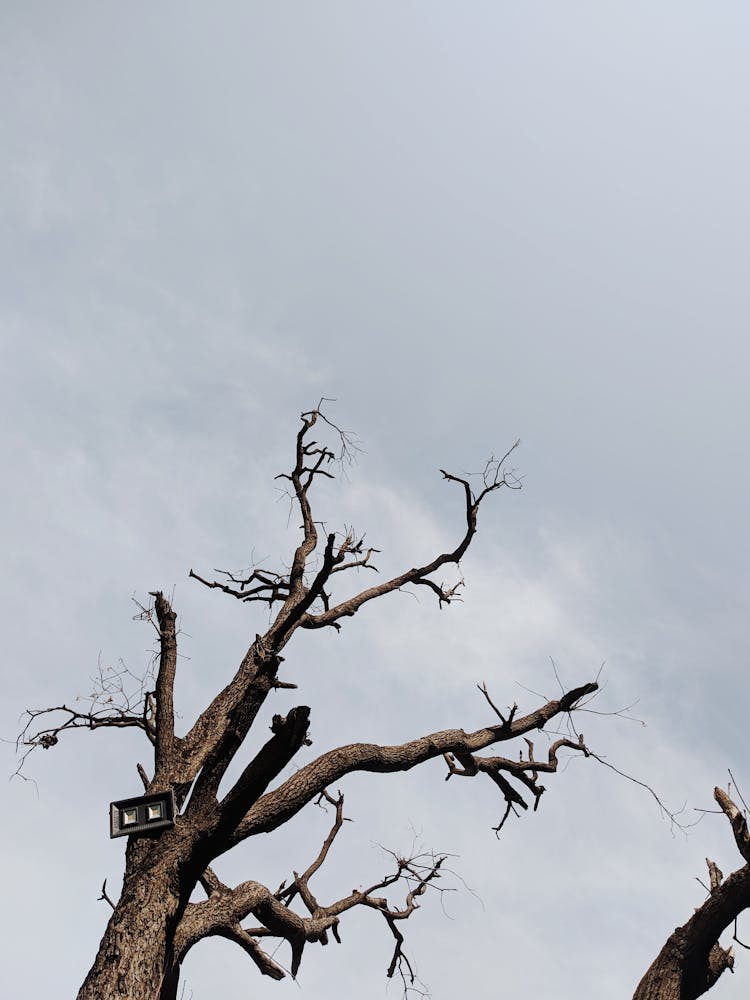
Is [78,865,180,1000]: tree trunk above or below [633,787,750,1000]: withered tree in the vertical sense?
above

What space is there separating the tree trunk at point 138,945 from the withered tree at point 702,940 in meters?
2.77

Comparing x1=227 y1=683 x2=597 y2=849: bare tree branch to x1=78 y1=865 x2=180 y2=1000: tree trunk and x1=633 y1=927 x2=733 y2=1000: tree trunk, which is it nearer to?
x1=78 y1=865 x2=180 y2=1000: tree trunk

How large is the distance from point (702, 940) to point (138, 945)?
3237 millimetres

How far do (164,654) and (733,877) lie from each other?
4.32 meters

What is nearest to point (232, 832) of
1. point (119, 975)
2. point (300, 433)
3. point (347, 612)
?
point (119, 975)

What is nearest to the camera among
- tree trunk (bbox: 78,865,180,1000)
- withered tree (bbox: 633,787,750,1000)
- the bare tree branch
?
tree trunk (bbox: 78,865,180,1000)

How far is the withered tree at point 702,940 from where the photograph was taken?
4492mm

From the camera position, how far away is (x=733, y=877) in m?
4.54

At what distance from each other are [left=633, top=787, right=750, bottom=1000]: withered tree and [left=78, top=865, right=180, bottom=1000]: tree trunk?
2.77 metres

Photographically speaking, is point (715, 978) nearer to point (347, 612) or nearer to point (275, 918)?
point (275, 918)

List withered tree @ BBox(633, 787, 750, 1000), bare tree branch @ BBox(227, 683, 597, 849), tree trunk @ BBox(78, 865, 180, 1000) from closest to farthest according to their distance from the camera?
tree trunk @ BBox(78, 865, 180, 1000) → withered tree @ BBox(633, 787, 750, 1000) → bare tree branch @ BBox(227, 683, 597, 849)

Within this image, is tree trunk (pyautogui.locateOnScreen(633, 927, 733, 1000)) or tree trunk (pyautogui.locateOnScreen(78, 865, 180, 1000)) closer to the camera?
tree trunk (pyautogui.locateOnScreen(78, 865, 180, 1000))

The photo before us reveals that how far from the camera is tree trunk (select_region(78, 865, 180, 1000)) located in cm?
404

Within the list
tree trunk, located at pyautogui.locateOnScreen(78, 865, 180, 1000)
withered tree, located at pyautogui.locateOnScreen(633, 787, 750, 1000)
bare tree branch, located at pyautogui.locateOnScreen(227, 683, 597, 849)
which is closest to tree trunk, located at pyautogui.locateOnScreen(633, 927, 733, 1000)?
withered tree, located at pyautogui.locateOnScreen(633, 787, 750, 1000)
